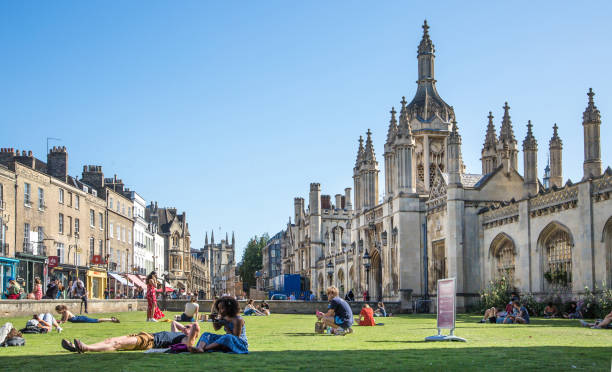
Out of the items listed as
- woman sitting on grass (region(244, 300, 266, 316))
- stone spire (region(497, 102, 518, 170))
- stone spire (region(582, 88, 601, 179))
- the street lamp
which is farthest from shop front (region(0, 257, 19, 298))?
stone spire (region(582, 88, 601, 179))

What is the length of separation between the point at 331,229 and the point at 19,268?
4455 centimetres

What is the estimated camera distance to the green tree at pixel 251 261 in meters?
139

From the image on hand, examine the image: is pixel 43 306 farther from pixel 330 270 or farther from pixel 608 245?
pixel 330 270

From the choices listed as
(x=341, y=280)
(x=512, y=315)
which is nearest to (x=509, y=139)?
(x=512, y=315)

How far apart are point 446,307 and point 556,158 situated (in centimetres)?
2295

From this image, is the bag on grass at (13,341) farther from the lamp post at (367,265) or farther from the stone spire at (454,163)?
the lamp post at (367,265)

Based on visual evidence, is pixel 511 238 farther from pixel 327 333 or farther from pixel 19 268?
pixel 19 268

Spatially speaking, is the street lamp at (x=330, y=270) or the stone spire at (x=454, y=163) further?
the street lamp at (x=330, y=270)

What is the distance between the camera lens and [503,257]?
121ft

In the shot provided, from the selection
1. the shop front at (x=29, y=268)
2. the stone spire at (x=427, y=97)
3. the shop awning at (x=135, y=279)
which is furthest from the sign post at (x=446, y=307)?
the shop awning at (x=135, y=279)

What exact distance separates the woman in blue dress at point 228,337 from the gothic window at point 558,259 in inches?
830

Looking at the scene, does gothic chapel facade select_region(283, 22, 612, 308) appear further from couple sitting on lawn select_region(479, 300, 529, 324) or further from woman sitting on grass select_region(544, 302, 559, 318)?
couple sitting on lawn select_region(479, 300, 529, 324)

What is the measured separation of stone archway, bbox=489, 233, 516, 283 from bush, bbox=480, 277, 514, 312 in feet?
1.36

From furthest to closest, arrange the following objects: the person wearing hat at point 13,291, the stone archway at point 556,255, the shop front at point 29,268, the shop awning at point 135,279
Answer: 1. the shop awning at point 135,279
2. the shop front at point 29,268
3. the person wearing hat at point 13,291
4. the stone archway at point 556,255
